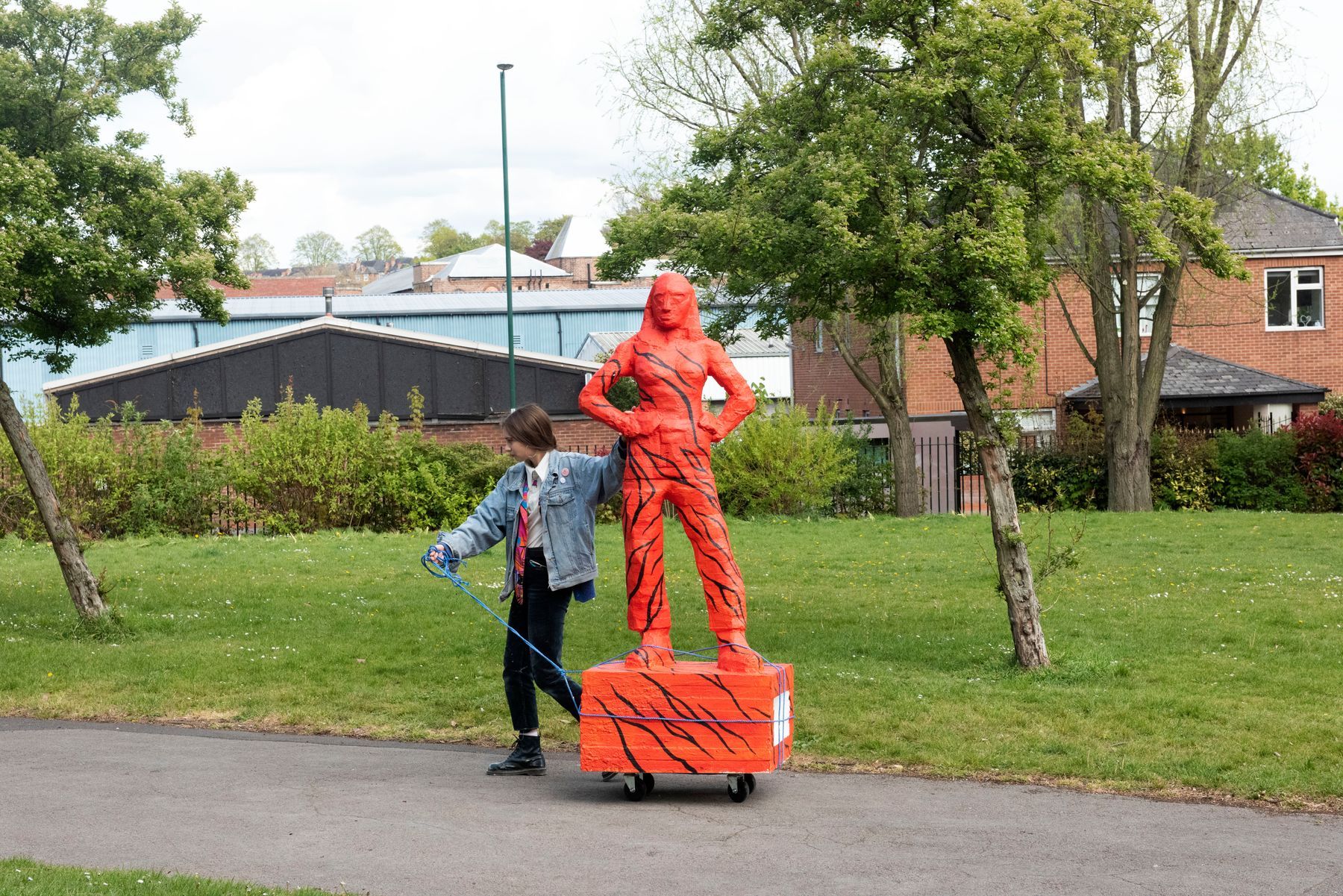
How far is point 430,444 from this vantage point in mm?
24078

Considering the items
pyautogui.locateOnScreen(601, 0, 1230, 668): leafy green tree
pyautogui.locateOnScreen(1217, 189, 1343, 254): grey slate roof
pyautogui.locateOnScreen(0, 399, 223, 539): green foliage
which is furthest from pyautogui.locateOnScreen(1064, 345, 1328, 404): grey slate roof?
pyautogui.locateOnScreen(601, 0, 1230, 668): leafy green tree

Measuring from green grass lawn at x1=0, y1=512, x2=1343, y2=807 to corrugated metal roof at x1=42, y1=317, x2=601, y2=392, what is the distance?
508 inches

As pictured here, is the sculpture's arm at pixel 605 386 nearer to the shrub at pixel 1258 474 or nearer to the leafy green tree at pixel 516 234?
the shrub at pixel 1258 474

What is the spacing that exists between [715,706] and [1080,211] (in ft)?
62.2

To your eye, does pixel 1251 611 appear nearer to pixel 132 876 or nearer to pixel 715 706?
pixel 715 706

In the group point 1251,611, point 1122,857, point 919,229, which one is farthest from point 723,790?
point 1251,611

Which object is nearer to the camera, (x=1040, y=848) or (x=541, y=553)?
(x=1040, y=848)

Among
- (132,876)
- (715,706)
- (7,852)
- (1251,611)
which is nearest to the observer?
(132,876)

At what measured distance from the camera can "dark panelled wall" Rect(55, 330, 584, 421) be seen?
101 ft

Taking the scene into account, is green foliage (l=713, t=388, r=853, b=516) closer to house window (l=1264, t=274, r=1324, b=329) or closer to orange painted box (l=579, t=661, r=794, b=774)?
house window (l=1264, t=274, r=1324, b=329)

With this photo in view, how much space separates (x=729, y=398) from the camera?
718 cm

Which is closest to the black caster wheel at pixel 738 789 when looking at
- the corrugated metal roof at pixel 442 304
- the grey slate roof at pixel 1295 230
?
the grey slate roof at pixel 1295 230

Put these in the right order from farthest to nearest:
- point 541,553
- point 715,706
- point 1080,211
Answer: point 1080,211
point 541,553
point 715,706

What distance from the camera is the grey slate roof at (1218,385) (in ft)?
96.0
